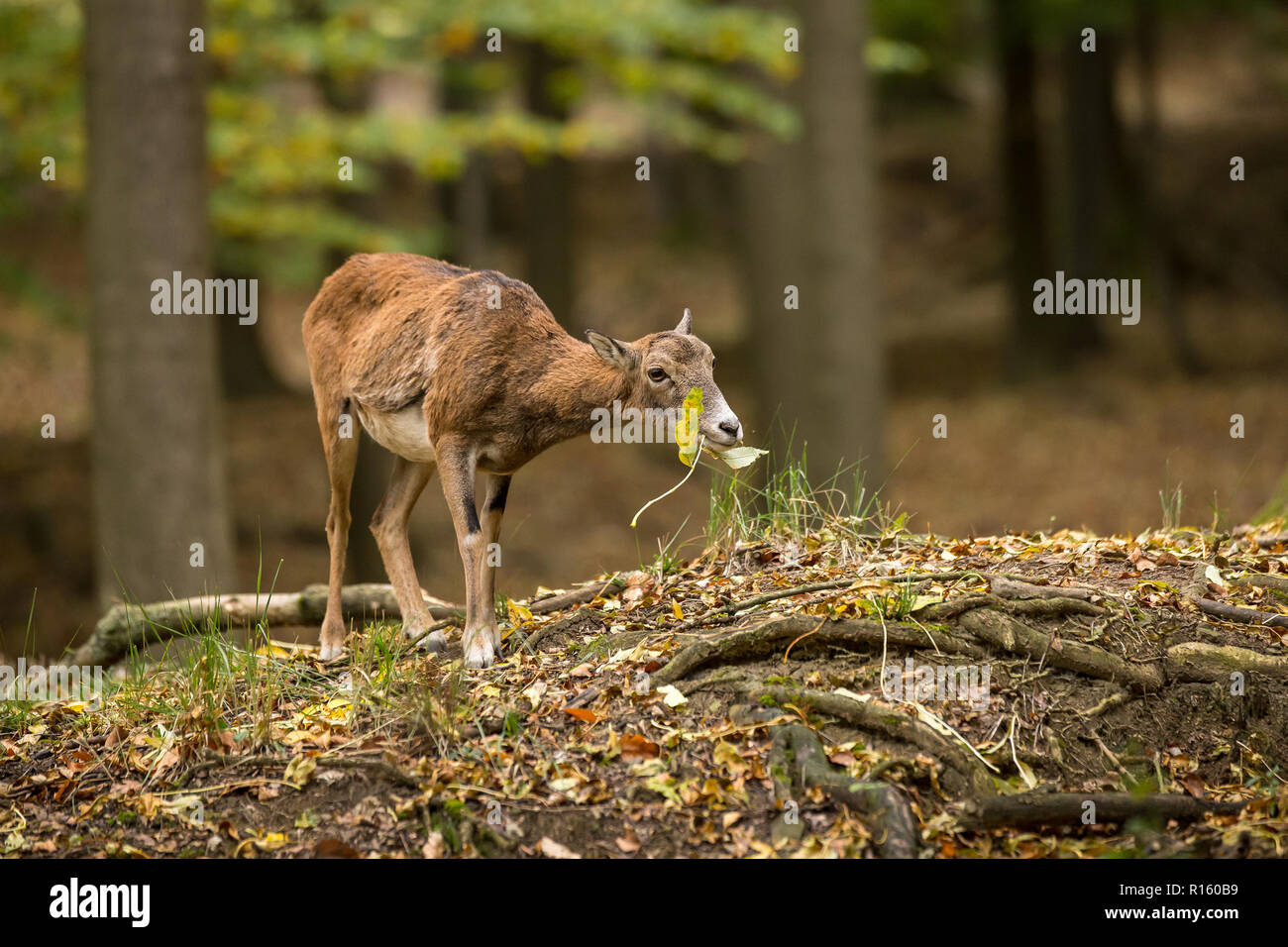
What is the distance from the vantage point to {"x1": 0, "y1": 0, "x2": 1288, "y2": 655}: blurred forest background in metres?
10.2

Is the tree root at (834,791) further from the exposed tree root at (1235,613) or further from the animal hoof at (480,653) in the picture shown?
the exposed tree root at (1235,613)

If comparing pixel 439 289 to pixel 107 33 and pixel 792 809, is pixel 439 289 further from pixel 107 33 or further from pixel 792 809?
pixel 107 33

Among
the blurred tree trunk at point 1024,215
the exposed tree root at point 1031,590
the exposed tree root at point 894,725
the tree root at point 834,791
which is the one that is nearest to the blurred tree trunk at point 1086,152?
the blurred tree trunk at point 1024,215

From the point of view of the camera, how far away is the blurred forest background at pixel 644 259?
33.4 ft

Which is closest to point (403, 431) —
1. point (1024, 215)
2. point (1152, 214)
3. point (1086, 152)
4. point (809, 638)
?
point (809, 638)

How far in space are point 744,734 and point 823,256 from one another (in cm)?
891

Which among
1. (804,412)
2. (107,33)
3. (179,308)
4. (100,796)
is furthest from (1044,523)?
(100,796)

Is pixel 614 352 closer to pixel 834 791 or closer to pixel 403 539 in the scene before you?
pixel 403 539

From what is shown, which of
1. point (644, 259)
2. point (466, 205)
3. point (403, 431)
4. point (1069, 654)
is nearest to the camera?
point (1069, 654)

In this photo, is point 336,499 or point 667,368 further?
point 336,499

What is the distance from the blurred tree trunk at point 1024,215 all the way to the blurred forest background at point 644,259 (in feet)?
0.21

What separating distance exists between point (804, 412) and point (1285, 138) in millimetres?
21061

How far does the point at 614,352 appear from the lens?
5.89m

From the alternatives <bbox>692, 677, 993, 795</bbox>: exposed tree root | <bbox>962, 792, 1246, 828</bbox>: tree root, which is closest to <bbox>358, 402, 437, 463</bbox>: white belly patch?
<bbox>692, 677, 993, 795</bbox>: exposed tree root
